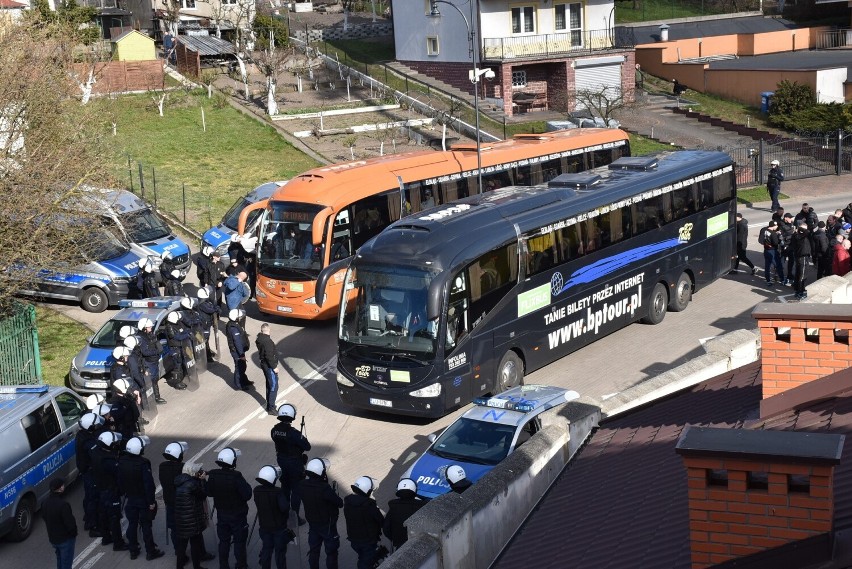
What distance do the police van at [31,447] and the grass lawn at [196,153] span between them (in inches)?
697

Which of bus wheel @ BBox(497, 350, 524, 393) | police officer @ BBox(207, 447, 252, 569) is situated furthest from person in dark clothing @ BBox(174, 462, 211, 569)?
bus wheel @ BBox(497, 350, 524, 393)

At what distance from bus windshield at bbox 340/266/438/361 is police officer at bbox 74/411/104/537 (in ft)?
14.5

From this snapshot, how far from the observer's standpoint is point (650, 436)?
1050 centimetres

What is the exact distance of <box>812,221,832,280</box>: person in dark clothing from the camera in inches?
911

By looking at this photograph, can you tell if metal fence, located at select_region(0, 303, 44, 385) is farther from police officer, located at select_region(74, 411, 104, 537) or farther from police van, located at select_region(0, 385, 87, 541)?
police officer, located at select_region(74, 411, 104, 537)

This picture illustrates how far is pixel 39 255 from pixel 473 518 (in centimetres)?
1470

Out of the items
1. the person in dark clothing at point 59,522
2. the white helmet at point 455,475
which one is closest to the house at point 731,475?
the white helmet at point 455,475

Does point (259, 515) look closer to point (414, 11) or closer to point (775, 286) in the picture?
point (775, 286)

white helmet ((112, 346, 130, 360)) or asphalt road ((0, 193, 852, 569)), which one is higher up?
white helmet ((112, 346, 130, 360))

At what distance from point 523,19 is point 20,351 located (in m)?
34.3

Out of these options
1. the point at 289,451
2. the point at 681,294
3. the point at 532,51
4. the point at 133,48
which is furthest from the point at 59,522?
the point at 133,48

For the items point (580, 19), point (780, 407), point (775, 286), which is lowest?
point (775, 286)

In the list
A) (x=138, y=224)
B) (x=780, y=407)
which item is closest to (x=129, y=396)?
(x=780, y=407)

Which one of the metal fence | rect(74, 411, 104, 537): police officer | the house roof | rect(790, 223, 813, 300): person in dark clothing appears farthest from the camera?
rect(790, 223, 813, 300): person in dark clothing
